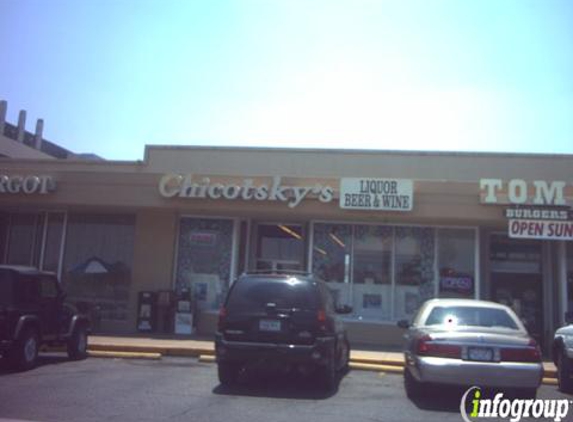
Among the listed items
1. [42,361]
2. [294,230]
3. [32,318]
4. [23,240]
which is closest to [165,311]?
[294,230]

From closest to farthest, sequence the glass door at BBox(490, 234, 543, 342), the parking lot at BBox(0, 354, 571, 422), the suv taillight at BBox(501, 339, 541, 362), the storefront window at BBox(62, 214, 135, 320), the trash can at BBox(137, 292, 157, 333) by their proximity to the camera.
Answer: the parking lot at BBox(0, 354, 571, 422), the suv taillight at BBox(501, 339, 541, 362), the trash can at BBox(137, 292, 157, 333), the glass door at BBox(490, 234, 543, 342), the storefront window at BBox(62, 214, 135, 320)

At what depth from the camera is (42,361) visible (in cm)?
1296

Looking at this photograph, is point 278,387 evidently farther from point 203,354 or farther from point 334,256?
point 334,256

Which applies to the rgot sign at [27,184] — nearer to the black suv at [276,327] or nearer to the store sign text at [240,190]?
the store sign text at [240,190]

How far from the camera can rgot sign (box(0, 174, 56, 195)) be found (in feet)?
60.7

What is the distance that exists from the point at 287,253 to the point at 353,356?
576cm

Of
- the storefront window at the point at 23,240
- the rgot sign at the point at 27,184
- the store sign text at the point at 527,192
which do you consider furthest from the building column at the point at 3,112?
the store sign text at the point at 527,192

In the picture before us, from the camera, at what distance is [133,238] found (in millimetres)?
19812

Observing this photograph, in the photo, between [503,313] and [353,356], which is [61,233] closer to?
[353,356]

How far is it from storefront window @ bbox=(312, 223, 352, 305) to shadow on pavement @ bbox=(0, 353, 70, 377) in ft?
25.4

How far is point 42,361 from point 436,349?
822 cm

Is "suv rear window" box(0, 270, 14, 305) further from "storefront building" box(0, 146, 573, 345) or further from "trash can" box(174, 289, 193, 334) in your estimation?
"trash can" box(174, 289, 193, 334)

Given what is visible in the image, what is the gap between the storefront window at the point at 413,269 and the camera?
60.2ft

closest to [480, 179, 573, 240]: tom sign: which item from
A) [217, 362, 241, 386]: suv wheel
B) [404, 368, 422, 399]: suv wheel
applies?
[404, 368, 422, 399]: suv wheel
